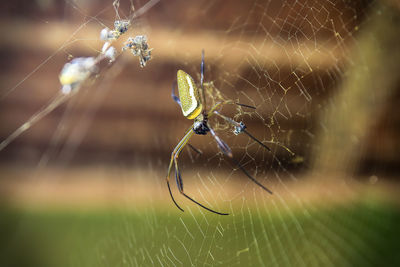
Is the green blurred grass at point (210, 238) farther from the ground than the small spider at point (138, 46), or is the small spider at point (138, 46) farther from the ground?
the small spider at point (138, 46)

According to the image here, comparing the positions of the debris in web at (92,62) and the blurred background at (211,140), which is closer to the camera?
the debris in web at (92,62)

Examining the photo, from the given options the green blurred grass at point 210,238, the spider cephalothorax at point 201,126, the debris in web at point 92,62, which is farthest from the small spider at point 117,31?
the green blurred grass at point 210,238

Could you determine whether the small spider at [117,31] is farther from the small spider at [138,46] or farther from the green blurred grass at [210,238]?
the green blurred grass at [210,238]

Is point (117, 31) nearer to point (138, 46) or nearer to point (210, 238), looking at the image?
point (138, 46)

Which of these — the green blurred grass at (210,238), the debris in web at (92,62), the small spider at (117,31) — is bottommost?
the green blurred grass at (210,238)

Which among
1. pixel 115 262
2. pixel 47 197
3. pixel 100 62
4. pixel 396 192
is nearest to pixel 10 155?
pixel 47 197

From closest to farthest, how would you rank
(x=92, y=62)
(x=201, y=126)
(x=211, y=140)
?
(x=92, y=62) < (x=201, y=126) < (x=211, y=140)

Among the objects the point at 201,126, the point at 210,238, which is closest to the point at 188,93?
the point at 201,126

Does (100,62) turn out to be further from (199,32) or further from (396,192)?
(396,192)
